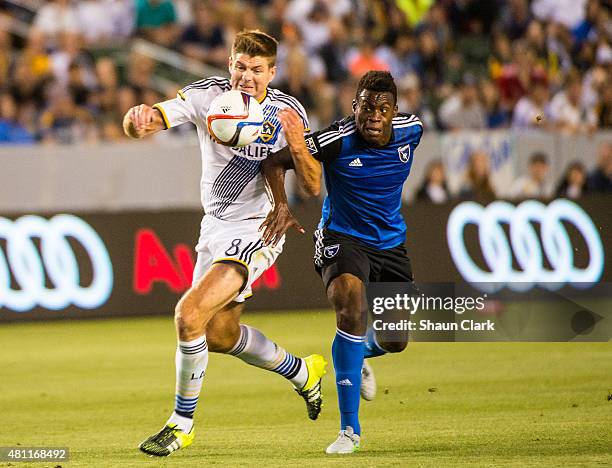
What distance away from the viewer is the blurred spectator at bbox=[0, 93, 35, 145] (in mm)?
14734

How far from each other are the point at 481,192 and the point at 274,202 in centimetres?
819

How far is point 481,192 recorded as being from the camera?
15070 millimetres

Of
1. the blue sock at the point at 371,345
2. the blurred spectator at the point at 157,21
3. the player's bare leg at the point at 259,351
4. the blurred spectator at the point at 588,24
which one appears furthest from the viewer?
the blurred spectator at the point at 588,24

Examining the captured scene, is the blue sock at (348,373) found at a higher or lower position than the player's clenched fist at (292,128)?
lower

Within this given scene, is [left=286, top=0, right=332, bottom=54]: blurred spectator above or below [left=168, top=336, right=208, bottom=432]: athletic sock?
above

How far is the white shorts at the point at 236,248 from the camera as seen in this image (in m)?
7.42

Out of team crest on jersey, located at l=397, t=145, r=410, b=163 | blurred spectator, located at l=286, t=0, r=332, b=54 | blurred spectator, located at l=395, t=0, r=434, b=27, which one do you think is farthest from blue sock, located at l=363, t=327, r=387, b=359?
blurred spectator, located at l=395, t=0, r=434, b=27

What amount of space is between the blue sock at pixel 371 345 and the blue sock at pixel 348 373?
126 cm

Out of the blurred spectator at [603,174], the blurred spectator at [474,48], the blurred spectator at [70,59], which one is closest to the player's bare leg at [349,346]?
the blurred spectator at [603,174]

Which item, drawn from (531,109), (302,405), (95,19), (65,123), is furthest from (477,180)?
(302,405)

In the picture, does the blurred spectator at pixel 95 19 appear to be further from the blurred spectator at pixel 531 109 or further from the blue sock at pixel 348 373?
the blue sock at pixel 348 373

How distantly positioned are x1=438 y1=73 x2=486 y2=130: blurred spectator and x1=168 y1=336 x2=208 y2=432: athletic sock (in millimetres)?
9980

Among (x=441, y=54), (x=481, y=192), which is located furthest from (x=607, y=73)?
(x=481, y=192)

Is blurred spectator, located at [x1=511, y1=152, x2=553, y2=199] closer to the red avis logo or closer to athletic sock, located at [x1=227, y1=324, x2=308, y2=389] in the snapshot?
the red avis logo
